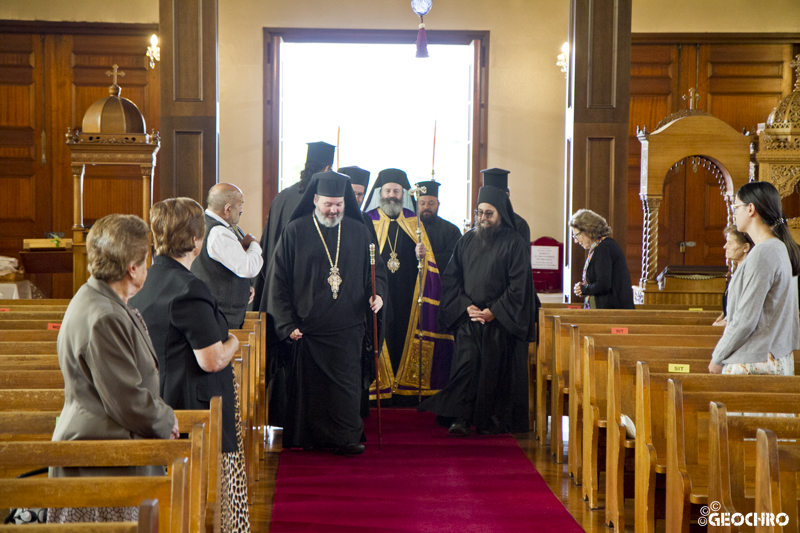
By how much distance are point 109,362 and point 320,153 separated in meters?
4.22

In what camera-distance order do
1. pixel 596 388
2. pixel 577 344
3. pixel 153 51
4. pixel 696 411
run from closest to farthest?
pixel 696 411
pixel 596 388
pixel 577 344
pixel 153 51

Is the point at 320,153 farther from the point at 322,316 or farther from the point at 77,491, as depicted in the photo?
the point at 77,491

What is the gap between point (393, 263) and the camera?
6.71 metres

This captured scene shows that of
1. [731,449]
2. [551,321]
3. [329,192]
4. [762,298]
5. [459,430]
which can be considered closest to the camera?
[731,449]

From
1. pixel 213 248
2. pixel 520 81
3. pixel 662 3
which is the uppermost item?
pixel 662 3

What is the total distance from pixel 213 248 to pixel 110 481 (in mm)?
2194

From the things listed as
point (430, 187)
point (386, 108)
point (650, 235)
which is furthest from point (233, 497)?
point (386, 108)

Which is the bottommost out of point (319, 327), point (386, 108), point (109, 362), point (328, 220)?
point (319, 327)

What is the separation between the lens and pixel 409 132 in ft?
35.4

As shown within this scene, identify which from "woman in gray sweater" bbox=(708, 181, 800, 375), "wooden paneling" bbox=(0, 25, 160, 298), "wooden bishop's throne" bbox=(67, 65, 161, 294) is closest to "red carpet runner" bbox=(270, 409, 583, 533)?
"woman in gray sweater" bbox=(708, 181, 800, 375)

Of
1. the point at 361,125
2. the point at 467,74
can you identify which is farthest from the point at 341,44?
the point at 467,74

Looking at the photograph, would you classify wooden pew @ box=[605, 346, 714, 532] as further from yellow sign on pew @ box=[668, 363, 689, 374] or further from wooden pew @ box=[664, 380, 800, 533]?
wooden pew @ box=[664, 380, 800, 533]

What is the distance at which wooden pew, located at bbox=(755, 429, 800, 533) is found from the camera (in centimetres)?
219

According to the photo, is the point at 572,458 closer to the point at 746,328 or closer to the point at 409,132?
the point at 746,328
